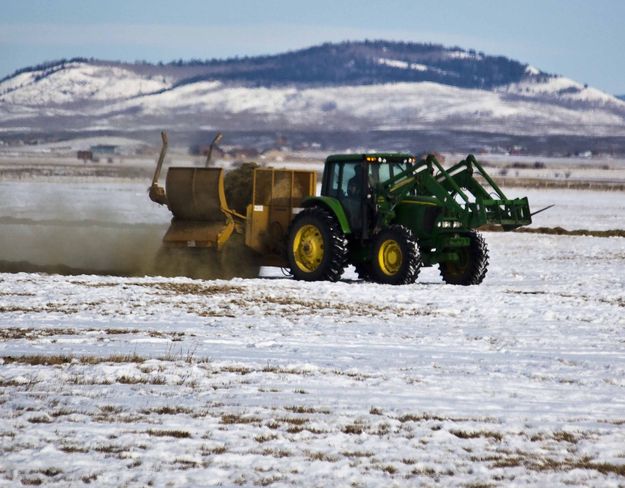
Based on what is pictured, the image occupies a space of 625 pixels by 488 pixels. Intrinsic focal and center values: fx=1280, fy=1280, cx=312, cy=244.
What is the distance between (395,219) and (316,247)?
1.49 metres

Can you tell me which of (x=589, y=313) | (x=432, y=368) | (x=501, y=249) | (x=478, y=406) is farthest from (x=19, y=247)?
(x=478, y=406)

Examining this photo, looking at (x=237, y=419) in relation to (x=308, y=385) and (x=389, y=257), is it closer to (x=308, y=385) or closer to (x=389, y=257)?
(x=308, y=385)

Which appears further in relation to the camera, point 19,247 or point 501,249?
point 501,249

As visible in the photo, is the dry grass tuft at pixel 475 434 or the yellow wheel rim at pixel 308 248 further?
the yellow wheel rim at pixel 308 248

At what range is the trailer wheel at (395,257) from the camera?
70.5 ft

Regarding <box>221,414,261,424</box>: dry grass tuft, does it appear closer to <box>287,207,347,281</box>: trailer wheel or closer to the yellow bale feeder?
<box>287,207,347,281</box>: trailer wheel

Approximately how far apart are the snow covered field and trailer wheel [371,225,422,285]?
A: 658 millimetres

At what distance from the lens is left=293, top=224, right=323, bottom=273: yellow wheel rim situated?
2273 centimetres

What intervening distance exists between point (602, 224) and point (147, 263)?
25.6 meters

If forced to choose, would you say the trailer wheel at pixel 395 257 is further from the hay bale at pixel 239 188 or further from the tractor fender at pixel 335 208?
the hay bale at pixel 239 188

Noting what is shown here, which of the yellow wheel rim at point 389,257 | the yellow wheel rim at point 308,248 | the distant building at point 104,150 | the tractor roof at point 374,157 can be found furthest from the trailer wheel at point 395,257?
the distant building at point 104,150

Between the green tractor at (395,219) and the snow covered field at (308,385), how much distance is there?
1169 mm

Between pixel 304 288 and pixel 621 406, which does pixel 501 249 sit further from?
pixel 621 406

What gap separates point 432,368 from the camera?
1280 centimetres
